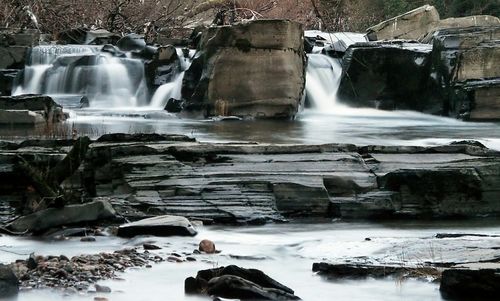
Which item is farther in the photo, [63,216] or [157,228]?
[63,216]

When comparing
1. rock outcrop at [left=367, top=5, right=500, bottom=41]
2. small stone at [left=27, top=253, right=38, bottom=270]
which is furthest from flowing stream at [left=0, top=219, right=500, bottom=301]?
rock outcrop at [left=367, top=5, right=500, bottom=41]

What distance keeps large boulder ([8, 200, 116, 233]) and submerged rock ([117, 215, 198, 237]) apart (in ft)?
1.48

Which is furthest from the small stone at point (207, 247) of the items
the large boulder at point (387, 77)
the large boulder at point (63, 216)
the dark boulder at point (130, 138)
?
the large boulder at point (387, 77)

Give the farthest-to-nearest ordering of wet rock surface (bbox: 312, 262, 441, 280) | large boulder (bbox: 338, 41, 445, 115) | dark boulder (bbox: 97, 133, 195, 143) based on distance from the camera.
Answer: large boulder (bbox: 338, 41, 445, 115), dark boulder (bbox: 97, 133, 195, 143), wet rock surface (bbox: 312, 262, 441, 280)

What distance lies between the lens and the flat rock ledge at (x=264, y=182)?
26.6 ft

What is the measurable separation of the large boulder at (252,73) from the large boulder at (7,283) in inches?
560

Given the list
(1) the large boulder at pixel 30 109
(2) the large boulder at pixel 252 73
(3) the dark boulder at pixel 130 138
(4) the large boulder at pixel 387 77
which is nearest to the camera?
(3) the dark boulder at pixel 130 138

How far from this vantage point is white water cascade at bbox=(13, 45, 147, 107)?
2108cm

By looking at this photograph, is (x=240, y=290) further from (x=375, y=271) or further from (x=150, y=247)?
(x=150, y=247)

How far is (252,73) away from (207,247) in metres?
13.1

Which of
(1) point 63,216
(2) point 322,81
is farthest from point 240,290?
(2) point 322,81

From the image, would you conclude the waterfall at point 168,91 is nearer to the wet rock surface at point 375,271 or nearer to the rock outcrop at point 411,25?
the rock outcrop at point 411,25

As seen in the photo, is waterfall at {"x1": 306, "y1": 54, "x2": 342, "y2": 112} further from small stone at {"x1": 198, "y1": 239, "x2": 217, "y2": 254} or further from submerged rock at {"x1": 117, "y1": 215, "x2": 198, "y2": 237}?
small stone at {"x1": 198, "y1": 239, "x2": 217, "y2": 254}

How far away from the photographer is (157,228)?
7.08 meters
